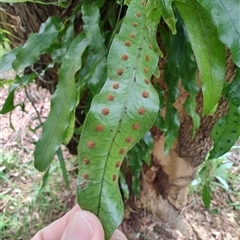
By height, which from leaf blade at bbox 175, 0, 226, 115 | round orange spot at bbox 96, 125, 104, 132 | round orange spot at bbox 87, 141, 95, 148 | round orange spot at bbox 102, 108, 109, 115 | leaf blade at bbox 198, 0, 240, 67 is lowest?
round orange spot at bbox 87, 141, 95, 148

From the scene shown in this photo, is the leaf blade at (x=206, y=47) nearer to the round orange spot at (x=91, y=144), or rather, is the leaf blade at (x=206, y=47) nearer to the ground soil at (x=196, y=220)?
the round orange spot at (x=91, y=144)

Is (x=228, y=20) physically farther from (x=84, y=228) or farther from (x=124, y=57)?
(x=84, y=228)

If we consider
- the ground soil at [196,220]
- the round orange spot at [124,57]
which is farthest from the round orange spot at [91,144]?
the ground soil at [196,220]

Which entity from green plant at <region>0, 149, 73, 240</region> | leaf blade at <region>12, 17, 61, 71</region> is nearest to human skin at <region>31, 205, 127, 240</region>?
leaf blade at <region>12, 17, 61, 71</region>

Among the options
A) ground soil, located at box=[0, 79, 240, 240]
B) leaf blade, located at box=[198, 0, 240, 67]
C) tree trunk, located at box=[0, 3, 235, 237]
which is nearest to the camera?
leaf blade, located at box=[198, 0, 240, 67]

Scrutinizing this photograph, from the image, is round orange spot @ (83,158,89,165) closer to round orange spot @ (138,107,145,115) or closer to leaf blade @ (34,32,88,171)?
round orange spot @ (138,107,145,115)

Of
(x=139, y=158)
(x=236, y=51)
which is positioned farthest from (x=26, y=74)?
(x=236, y=51)
